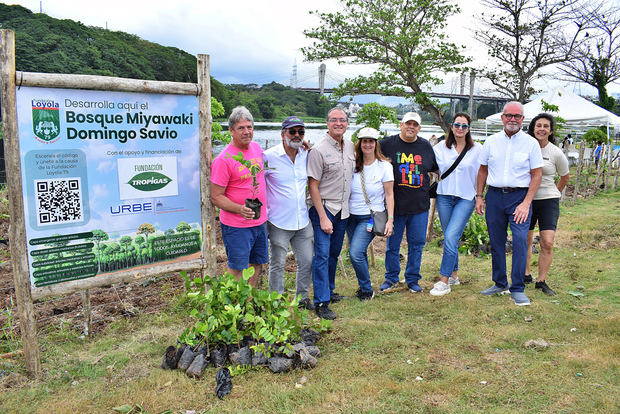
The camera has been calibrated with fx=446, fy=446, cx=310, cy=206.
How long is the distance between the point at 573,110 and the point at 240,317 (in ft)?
61.5

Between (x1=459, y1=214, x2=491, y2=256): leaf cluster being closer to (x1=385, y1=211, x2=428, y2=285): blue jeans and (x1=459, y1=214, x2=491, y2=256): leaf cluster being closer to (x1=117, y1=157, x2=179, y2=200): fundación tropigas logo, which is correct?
(x1=385, y1=211, x2=428, y2=285): blue jeans

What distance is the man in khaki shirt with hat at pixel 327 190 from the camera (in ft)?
13.6

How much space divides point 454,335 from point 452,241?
4.07 feet

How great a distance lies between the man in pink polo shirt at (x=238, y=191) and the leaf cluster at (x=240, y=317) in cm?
43

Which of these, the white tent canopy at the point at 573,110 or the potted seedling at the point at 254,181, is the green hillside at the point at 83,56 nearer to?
the white tent canopy at the point at 573,110

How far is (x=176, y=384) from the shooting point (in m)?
3.07

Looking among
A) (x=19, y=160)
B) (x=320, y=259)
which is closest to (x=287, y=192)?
(x=320, y=259)

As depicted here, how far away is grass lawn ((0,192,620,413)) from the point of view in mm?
2812

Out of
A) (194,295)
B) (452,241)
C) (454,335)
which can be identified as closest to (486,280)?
(452,241)

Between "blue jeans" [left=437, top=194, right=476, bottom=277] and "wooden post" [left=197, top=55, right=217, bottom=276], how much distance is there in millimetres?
2472

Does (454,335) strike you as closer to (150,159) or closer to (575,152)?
(150,159)

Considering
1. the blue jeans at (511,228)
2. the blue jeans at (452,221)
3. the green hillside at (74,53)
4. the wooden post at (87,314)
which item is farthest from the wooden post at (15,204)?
the green hillside at (74,53)

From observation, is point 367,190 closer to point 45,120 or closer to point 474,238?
point 45,120

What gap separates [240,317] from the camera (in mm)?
3346
